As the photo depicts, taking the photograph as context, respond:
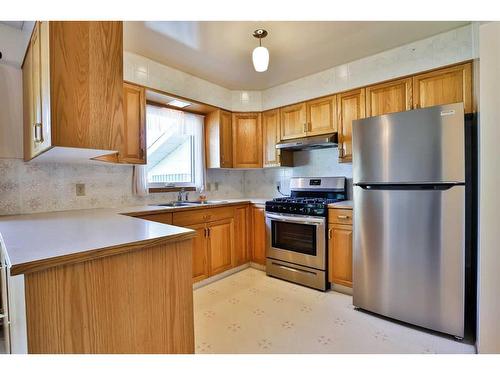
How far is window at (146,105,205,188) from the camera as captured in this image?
116 inches

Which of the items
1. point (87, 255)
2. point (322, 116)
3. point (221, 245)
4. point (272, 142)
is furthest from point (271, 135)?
point (87, 255)

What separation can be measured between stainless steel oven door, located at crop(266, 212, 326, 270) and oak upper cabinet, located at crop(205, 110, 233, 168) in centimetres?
92

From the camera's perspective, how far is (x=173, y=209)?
2.42 meters

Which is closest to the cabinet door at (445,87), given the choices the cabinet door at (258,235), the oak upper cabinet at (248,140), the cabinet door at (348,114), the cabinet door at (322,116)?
the cabinet door at (348,114)

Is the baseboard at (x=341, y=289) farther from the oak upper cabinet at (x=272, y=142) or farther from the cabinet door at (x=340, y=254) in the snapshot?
the oak upper cabinet at (x=272, y=142)

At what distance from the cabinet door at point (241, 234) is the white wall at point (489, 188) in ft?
7.18

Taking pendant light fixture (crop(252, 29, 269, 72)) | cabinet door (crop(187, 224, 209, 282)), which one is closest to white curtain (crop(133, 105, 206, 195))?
cabinet door (crop(187, 224, 209, 282))

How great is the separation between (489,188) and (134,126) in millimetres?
2677

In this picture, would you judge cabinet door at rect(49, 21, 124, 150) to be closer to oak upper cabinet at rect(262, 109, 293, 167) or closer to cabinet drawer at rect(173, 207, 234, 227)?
cabinet drawer at rect(173, 207, 234, 227)

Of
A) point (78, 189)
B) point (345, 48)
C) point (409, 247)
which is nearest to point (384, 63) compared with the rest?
point (345, 48)

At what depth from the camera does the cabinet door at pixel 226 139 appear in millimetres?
3316
